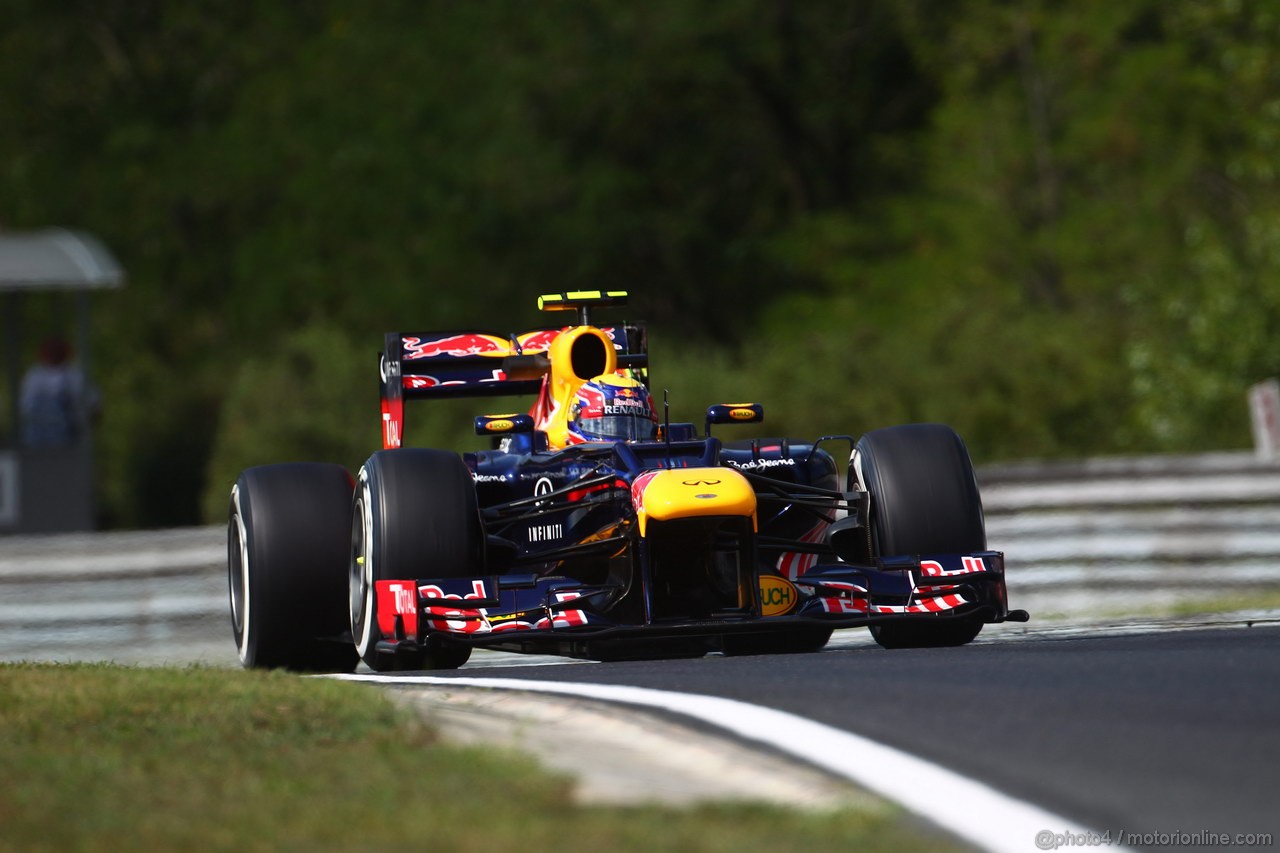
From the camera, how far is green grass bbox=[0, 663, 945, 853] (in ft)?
15.9

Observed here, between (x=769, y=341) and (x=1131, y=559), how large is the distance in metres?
16.2

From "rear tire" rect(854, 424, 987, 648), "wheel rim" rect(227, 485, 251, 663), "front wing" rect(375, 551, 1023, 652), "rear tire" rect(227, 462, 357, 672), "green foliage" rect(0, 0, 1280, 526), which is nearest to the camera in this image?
"front wing" rect(375, 551, 1023, 652)

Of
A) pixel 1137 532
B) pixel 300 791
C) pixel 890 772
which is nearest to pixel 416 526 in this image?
pixel 300 791

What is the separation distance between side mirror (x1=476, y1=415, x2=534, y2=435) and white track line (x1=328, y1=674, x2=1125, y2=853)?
4022 millimetres

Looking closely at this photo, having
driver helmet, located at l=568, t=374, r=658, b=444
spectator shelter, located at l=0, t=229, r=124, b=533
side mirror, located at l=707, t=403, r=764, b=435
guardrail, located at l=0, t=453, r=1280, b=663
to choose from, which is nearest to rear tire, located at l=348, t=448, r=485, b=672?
driver helmet, located at l=568, t=374, r=658, b=444

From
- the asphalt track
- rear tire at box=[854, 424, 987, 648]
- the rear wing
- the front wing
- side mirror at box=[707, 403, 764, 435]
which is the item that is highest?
the rear wing

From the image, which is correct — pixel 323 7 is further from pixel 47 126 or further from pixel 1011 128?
pixel 1011 128

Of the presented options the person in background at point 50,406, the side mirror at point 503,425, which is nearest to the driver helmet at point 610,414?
the side mirror at point 503,425

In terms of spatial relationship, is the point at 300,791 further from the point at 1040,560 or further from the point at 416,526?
the point at 1040,560

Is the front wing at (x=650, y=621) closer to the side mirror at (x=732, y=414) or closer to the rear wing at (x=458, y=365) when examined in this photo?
the side mirror at (x=732, y=414)

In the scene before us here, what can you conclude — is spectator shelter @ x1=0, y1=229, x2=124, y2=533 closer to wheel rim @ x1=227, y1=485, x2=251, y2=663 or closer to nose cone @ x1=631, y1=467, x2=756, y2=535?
wheel rim @ x1=227, y1=485, x2=251, y2=663

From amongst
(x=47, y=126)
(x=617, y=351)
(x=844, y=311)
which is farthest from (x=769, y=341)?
(x=617, y=351)

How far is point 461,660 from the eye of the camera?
33.5 feet

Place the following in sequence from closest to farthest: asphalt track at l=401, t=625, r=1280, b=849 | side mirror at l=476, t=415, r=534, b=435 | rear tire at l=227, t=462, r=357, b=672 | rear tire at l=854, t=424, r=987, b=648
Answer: asphalt track at l=401, t=625, r=1280, b=849
rear tire at l=854, t=424, r=987, b=648
rear tire at l=227, t=462, r=357, b=672
side mirror at l=476, t=415, r=534, b=435
